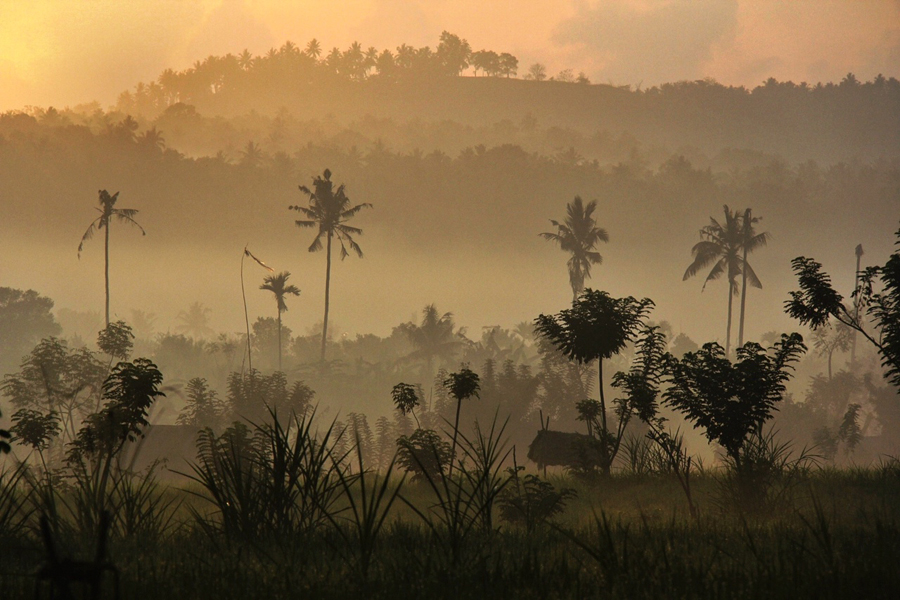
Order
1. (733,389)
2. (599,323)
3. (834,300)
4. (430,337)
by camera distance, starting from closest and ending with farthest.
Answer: (834,300), (733,389), (599,323), (430,337)

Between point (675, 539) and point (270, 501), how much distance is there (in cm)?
405

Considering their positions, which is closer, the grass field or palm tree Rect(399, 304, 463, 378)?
the grass field

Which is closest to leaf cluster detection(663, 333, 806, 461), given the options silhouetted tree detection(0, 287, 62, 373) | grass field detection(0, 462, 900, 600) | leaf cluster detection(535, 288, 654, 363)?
leaf cluster detection(535, 288, 654, 363)

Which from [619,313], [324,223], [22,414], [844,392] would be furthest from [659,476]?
[324,223]

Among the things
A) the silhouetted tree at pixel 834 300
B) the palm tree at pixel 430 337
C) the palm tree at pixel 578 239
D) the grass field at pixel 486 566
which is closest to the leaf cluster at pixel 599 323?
the silhouetted tree at pixel 834 300

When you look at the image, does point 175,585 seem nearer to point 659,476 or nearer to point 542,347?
point 659,476

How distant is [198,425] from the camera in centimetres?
5272

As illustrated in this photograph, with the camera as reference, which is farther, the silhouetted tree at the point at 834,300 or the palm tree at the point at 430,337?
the palm tree at the point at 430,337

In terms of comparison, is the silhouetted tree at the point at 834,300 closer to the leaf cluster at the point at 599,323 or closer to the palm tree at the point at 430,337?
the leaf cluster at the point at 599,323

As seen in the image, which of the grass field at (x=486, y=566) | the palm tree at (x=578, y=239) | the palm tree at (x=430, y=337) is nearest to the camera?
the grass field at (x=486, y=566)

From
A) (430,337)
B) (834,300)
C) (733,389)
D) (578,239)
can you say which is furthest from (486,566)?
(430,337)

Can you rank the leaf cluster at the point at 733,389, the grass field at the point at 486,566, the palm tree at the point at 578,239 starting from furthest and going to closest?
the palm tree at the point at 578,239 → the leaf cluster at the point at 733,389 → the grass field at the point at 486,566

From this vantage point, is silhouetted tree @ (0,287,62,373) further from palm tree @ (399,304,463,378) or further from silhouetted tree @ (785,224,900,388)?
silhouetted tree @ (785,224,900,388)

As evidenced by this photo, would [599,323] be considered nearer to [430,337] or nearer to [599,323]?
[599,323]
